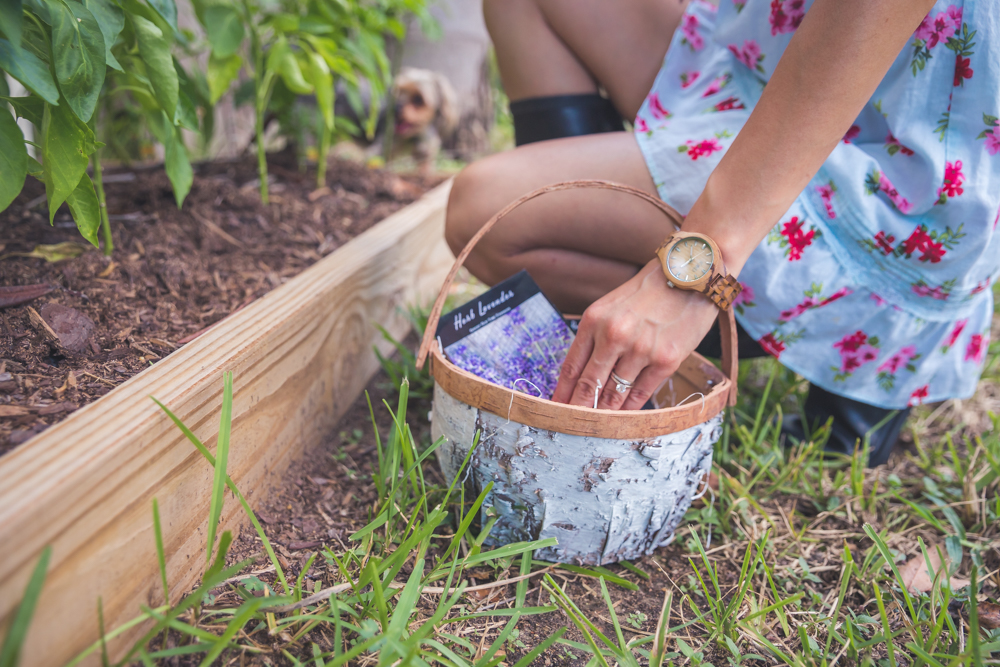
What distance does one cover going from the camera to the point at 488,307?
3.28 ft

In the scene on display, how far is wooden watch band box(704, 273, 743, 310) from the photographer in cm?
81

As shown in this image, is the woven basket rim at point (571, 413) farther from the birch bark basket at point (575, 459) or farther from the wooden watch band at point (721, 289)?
the wooden watch band at point (721, 289)

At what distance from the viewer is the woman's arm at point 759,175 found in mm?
743

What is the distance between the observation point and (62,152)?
2.41 ft

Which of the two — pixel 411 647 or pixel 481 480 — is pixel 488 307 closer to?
pixel 481 480

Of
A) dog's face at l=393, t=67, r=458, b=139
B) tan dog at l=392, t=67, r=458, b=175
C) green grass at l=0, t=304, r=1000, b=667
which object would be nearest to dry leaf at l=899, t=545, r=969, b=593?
green grass at l=0, t=304, r=1000, b=667

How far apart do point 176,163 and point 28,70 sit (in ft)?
1.31

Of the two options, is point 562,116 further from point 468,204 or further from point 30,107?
point 30,107

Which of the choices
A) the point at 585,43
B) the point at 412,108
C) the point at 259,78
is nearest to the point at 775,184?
the point at 585,43

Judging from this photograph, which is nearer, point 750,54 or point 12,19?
point 12,19

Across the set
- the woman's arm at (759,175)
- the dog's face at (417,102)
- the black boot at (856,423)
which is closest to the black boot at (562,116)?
the woman's arm at (759,175)

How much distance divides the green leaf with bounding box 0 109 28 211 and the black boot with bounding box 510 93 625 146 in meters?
0.96

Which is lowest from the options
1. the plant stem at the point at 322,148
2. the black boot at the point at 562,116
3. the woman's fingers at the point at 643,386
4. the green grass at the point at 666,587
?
the plant stem at the point at 322,148

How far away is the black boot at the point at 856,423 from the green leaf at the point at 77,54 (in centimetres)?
136
